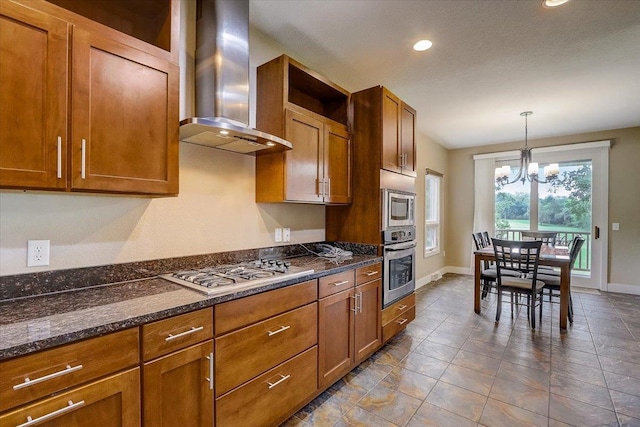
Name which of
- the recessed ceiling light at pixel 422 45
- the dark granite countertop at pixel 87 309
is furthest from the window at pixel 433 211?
the dark granite countertop at pixel 87 309

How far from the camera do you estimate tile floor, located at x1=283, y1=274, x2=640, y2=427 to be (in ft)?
6.34

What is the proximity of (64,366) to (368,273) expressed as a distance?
6.45 ft

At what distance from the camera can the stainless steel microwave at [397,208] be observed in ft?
9.02

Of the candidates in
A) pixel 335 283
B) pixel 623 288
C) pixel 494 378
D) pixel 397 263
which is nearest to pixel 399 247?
pixel 397 263

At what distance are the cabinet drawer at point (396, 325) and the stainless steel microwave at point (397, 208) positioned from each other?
910mm

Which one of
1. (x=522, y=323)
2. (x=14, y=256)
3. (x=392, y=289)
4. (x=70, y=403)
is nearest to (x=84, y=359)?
(x=70, y=403)

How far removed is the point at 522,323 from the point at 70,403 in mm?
4062

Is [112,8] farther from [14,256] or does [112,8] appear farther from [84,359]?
[84,359]

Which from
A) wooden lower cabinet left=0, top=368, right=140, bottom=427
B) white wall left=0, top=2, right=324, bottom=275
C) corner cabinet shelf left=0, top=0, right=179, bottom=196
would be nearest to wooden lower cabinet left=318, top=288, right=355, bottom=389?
white wall left=0, top=2, right=324, bottom=275

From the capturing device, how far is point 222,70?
1.87 metres

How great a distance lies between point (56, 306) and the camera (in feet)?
4.13

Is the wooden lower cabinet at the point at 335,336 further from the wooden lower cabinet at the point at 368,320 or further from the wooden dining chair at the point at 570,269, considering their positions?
the wooden dining chair at the point at 570,269

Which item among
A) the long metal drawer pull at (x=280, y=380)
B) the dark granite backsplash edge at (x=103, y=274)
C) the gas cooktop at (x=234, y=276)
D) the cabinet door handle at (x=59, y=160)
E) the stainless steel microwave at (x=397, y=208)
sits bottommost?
the long metal drawer pull at (x=280, y=380)

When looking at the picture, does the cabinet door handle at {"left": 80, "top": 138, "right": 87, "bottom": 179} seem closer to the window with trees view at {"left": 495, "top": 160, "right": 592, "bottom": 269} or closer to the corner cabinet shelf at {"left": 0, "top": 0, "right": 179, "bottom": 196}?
the corner cabinet shelf at {"left": 0, "top": 0, "right": 179, "bottom": 196}
